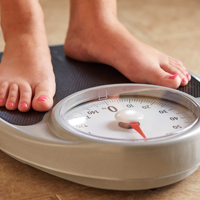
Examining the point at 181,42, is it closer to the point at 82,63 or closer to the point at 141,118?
the point at 82,63

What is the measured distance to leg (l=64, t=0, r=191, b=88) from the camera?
1038 mm

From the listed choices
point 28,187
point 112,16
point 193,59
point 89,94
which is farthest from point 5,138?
point 193,59

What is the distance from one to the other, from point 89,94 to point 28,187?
264 millimetres

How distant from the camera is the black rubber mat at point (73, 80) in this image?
87 cm

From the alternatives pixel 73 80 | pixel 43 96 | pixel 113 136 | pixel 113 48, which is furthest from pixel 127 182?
pixel 113 48

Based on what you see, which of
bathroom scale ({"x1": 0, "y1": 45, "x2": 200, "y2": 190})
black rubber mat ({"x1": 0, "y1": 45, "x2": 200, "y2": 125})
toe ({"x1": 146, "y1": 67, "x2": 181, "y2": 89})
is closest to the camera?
bathroom scale ({"x1": 0, "y1": 45, "x2": 200, "y2": 190})

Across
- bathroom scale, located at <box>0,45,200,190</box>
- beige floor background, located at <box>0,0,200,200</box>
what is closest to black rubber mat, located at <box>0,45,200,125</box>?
bathroom scale, located at <box>0,45,200,190</box>

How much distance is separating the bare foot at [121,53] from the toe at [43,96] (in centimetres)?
23

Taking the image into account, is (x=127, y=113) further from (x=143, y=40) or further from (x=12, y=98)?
(x=143, y=40)

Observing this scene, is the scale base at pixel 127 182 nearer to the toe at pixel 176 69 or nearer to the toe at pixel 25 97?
the toe at pixel 25 97

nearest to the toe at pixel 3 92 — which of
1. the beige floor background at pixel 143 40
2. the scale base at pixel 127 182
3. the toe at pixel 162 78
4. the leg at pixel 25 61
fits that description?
the leg at pixel 25 61

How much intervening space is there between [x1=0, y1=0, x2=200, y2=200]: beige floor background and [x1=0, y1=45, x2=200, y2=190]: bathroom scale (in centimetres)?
3

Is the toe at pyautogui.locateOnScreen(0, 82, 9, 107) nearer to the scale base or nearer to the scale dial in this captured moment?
the scale dial

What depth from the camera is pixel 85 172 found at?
0.73 meters
